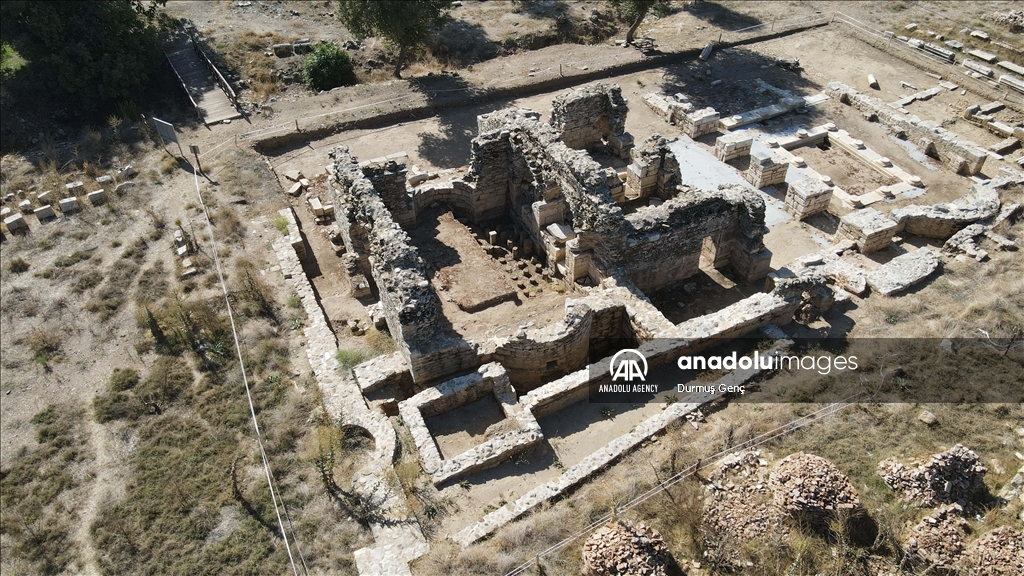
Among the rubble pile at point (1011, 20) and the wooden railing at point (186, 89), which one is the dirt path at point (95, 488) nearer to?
the wooden railing at point (186, 89)

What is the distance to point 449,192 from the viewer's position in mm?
19922

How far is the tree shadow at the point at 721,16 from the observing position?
1271 inches

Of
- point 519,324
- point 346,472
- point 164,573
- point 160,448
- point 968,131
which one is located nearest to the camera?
point 164,573

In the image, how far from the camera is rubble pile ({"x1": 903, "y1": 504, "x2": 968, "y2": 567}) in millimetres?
10102

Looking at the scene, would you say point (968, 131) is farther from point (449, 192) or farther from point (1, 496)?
point (1, 496)

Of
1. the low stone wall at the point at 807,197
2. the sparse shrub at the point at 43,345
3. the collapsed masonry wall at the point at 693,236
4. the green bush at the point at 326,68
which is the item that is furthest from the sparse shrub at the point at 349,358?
the green bush at the point at 326,68

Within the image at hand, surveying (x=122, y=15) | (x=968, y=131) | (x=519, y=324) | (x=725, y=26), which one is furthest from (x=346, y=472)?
(x=725, y=26)

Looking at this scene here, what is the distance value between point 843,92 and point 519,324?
18.7 metres

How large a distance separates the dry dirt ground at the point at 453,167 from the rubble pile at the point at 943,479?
2.57ft

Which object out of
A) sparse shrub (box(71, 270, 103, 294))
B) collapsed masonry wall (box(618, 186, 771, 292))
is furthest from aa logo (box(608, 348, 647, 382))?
sparse shrub (box(71, 270, 103, 294))

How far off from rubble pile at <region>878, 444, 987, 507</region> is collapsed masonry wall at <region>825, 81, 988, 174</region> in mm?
14462

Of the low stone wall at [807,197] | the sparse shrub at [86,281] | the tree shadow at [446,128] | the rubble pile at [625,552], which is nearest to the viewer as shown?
the rubble pile at [625,552]

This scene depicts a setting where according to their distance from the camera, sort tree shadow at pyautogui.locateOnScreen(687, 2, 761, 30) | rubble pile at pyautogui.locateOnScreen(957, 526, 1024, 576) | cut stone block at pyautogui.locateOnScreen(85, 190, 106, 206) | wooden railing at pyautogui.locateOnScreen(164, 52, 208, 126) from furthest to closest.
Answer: tree shadow at pyautogui.locateOnScreen(687, 2, 761, 30), wooden railing at pyautogui.locateOnScreen(164, 52, 208, 126), cut stone block at pyautogui.locateOnScreen(85, 190, 106, 206), rubble pile at pyautogui.locateOnScreen(957, 526, 1024, 576)

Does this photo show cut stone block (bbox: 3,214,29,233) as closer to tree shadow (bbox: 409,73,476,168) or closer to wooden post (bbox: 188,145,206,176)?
wooden post (bbox: 188,145,206,176)
